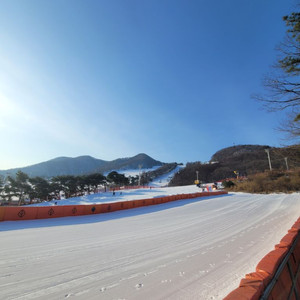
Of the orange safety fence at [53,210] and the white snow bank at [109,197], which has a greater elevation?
the orange safety fence at [53,210]

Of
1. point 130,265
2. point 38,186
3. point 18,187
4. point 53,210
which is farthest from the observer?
point 38,186

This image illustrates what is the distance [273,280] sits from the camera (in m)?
2.08

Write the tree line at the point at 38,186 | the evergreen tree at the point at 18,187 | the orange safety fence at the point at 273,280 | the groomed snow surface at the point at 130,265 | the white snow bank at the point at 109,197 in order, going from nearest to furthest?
the orange safety fence at the point at 273,280
the groomed snow surface at the point at 130,265
the white snow bank at the point at 109,197
the evergreen tree at the point at 18,187
the tree line at the point at 38,186

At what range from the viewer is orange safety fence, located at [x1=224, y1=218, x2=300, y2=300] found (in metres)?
1.77

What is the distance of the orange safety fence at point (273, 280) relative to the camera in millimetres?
1771

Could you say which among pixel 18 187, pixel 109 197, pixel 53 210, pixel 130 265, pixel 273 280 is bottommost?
pixel 109 197

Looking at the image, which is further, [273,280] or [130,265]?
[130,265]

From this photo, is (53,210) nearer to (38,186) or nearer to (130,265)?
(130,265)

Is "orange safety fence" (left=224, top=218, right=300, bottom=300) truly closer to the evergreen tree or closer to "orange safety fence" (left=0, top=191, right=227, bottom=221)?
"orange safety fence" (left=0, top=191, right=227, bottom=221)

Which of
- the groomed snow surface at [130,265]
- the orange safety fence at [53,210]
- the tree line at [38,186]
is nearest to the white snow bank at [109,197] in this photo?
the tree line at [38,186]

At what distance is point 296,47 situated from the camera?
7164 mm

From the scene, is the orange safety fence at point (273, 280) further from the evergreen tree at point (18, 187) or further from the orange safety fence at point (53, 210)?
the evergreen tree at point (18, 187)

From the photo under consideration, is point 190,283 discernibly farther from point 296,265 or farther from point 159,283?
point 296,265

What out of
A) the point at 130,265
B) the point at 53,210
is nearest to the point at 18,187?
the point at 53,210
